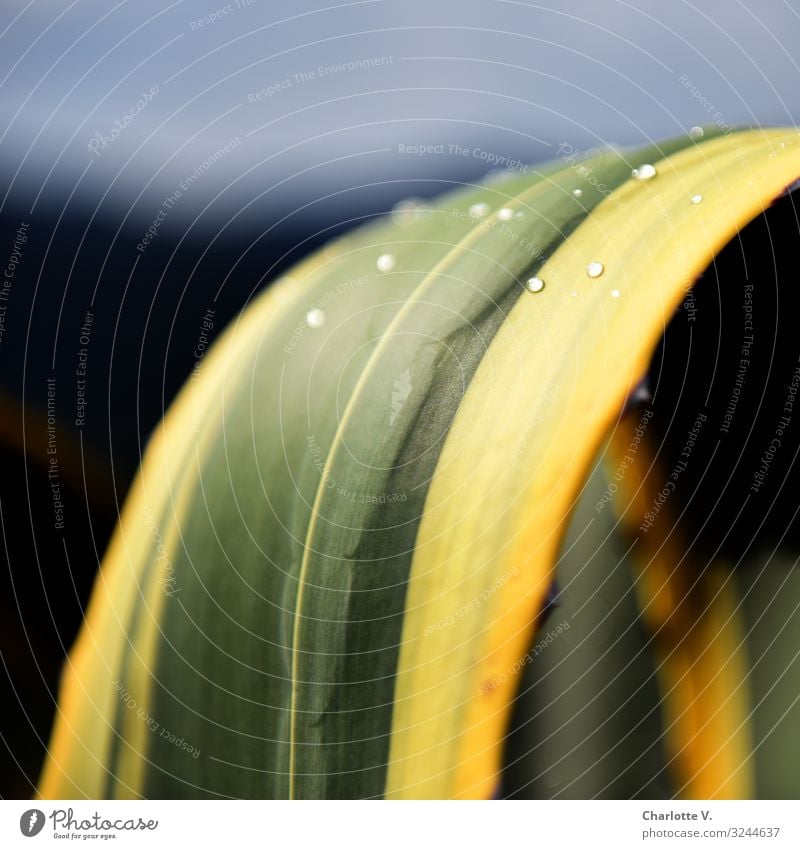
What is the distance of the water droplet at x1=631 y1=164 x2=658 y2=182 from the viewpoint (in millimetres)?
554

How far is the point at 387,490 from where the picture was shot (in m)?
0.54

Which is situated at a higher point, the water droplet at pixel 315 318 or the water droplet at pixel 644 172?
the water droplet at pixel 644 172

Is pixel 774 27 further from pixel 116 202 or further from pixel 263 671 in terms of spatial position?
pixel 263 671

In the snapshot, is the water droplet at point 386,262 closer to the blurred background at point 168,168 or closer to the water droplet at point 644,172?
the blurred background at point 168,168

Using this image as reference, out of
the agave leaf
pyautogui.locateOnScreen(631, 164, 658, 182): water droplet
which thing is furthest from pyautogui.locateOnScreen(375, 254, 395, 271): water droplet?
pyautogui.locateOnScreen(631, 164, 658, 182): water droplet

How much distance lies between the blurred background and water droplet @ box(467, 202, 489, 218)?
2 cm

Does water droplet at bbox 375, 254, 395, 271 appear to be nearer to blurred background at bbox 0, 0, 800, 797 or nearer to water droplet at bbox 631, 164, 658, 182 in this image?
blurred background at bbox 0, 0, 800, 797

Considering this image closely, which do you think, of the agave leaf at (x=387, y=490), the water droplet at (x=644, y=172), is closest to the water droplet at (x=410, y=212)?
the agave leaf at (x=387, y=490)

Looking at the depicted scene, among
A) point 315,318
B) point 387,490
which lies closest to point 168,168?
point 315,318

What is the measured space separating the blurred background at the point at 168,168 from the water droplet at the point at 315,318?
41 mm

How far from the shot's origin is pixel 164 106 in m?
0.55

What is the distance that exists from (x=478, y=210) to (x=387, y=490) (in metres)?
0.22

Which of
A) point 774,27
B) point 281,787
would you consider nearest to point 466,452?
point 281,787

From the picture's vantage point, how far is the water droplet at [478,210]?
0.55 meters
